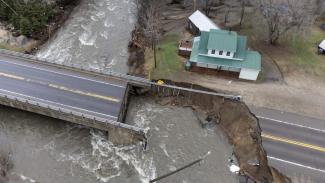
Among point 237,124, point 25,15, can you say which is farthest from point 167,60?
point 25,15

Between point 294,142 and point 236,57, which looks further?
point 236,57

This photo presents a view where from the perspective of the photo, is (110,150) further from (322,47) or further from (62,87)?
(322,47)

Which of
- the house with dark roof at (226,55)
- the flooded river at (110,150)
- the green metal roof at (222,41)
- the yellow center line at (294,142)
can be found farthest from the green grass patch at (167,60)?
the yellow center line at (294,142)

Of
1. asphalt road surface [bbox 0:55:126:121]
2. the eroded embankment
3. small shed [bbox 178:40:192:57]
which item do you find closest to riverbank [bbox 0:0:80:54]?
asphalt road surface [bbox 0:55:126:121]

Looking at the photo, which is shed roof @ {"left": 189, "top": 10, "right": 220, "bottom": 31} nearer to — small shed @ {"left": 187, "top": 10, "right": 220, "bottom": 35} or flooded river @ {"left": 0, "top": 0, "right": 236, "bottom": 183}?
small shed @ {"left": 187, "top": 10, "right": 220, "bottom": 35}

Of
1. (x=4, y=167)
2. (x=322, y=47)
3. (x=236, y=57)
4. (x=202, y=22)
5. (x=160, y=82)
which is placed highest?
(x=202, y=22)
